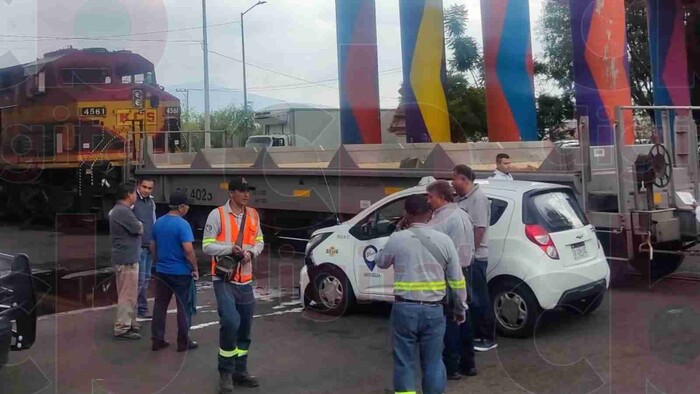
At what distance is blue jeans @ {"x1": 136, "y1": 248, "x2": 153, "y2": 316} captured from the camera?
8070 mm

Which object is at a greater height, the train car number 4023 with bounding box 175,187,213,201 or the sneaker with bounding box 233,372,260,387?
the train car number 4023 with bounding box 175,187,213,201

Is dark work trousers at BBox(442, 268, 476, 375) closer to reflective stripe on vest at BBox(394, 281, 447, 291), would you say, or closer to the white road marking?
reflective stripe on vest at BBox(394, 281, 447, 291)

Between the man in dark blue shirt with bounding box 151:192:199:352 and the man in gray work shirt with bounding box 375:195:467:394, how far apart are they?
2.64m

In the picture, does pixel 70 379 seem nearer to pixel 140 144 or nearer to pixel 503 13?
pixel 140 144

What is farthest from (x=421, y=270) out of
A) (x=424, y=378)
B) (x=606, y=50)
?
(x=606, y=50)

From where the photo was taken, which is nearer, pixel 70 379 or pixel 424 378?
pixel 424 378

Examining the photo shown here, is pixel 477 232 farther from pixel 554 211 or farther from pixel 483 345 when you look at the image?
pixel 554 211

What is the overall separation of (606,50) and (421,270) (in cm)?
1198

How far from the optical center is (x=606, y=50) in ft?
49.1

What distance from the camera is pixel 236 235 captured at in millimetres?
5703

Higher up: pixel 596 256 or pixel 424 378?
pixel 596 256

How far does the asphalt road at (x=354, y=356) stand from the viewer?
5730 mm

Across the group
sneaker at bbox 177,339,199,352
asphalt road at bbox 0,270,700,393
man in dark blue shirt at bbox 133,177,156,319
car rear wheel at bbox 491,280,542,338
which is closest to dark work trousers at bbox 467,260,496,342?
asphalt road at bbox 0,270,700,393

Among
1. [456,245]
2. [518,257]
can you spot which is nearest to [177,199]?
[456,245]
